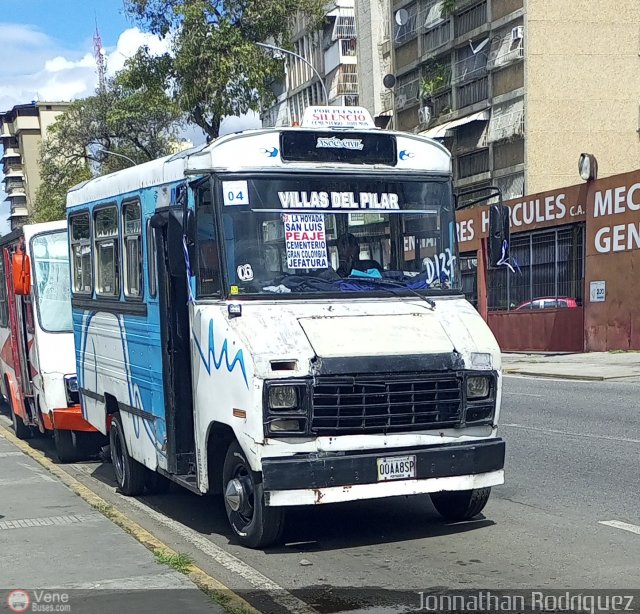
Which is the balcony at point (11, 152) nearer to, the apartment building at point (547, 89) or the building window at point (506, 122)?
the apartment building at point (547, 89)

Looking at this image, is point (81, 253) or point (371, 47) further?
point (371, 47)

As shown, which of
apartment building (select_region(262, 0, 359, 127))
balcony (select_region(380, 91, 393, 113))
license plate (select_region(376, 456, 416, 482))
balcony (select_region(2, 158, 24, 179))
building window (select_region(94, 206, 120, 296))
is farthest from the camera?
balcony (select_region(2, 158, 24, 179))

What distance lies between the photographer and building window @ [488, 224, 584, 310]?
2959 centimetres

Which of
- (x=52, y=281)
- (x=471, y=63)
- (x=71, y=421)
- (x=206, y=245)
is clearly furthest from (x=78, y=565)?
(x=471, y=63)

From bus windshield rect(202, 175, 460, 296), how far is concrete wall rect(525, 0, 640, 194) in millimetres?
29267

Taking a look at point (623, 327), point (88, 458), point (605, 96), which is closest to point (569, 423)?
point (88, 458)

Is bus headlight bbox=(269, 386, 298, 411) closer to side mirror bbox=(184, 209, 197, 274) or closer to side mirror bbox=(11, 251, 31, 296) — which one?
side mirror bbox=(184, 209, 197, 274)

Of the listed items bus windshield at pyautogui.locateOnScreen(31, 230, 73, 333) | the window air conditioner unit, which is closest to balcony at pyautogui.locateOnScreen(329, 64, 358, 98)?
the window air conditioner unit

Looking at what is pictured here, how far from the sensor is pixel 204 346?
772 cm

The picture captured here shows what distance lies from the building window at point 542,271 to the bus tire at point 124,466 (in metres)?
21.1

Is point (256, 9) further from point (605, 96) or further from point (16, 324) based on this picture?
point (16, 324)

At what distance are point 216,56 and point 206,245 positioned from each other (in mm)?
28545

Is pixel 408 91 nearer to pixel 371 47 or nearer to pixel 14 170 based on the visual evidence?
pixel 371 47

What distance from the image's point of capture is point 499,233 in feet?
28.1
